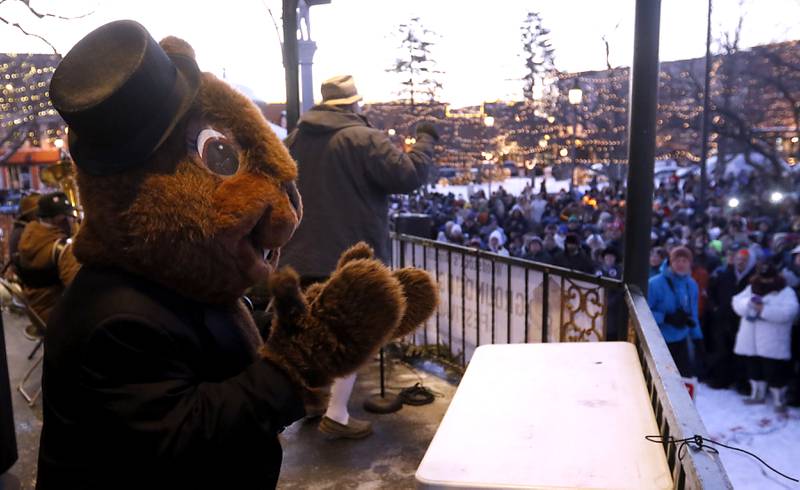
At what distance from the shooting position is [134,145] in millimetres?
1311

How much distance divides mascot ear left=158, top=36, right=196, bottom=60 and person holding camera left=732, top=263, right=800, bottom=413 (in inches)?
269

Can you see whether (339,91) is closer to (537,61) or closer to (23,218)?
(23,218)

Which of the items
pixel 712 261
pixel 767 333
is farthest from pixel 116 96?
pixel 712 261

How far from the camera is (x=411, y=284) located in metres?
1.77

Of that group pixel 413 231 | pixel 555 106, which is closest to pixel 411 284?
pixel 413 231

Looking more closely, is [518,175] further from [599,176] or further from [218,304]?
[218,304]

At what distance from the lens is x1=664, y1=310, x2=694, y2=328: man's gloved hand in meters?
6.33

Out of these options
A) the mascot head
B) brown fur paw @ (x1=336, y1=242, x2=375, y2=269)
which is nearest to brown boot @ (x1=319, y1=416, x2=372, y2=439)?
brown fur paw @ (x1=336, y1=242, x2=375, y2=269)

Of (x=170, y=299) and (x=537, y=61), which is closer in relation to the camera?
(x=170, y=299)

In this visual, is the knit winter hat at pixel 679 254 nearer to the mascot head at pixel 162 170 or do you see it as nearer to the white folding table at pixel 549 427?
the white folding table at pixel 549 427

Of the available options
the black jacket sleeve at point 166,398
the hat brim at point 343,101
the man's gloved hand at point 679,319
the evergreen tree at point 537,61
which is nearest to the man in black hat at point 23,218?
the hat brim at point 343,101

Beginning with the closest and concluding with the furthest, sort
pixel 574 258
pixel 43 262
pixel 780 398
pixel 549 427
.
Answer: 1. pixel 549 427
2. pixel 43 262
3. pixel 780 398
4. pixel 574 258

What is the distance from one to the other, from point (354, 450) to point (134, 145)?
2.84m

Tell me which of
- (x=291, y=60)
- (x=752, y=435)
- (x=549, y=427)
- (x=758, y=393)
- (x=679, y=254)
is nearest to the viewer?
(x=549, y=427)
